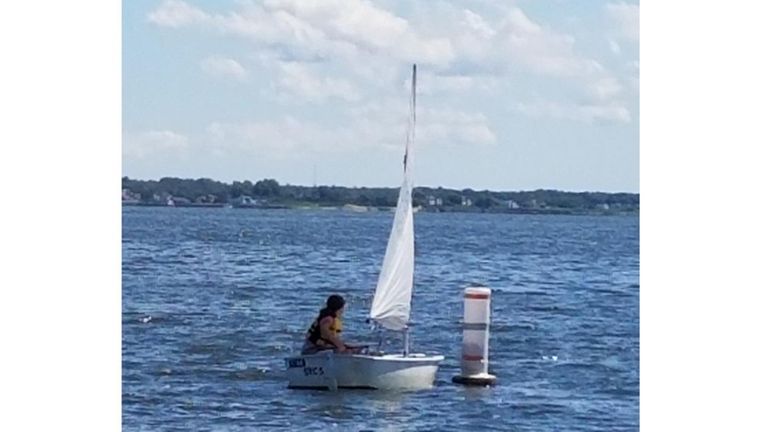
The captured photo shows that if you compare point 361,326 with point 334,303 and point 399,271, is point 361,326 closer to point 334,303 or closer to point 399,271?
point 399,271

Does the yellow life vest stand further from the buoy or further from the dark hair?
the buoy

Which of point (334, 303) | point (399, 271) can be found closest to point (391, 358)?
point (334, 303)

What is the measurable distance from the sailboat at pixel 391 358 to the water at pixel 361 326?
0.11 meters

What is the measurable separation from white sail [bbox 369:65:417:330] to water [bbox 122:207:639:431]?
26.6 inches

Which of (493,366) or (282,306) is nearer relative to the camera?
(493,366)

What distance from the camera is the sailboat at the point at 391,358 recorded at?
1259 cm

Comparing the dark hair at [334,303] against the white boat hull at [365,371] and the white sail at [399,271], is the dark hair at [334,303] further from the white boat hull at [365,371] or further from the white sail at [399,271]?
the white sail at [399,271]

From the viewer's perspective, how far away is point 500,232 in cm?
5312
